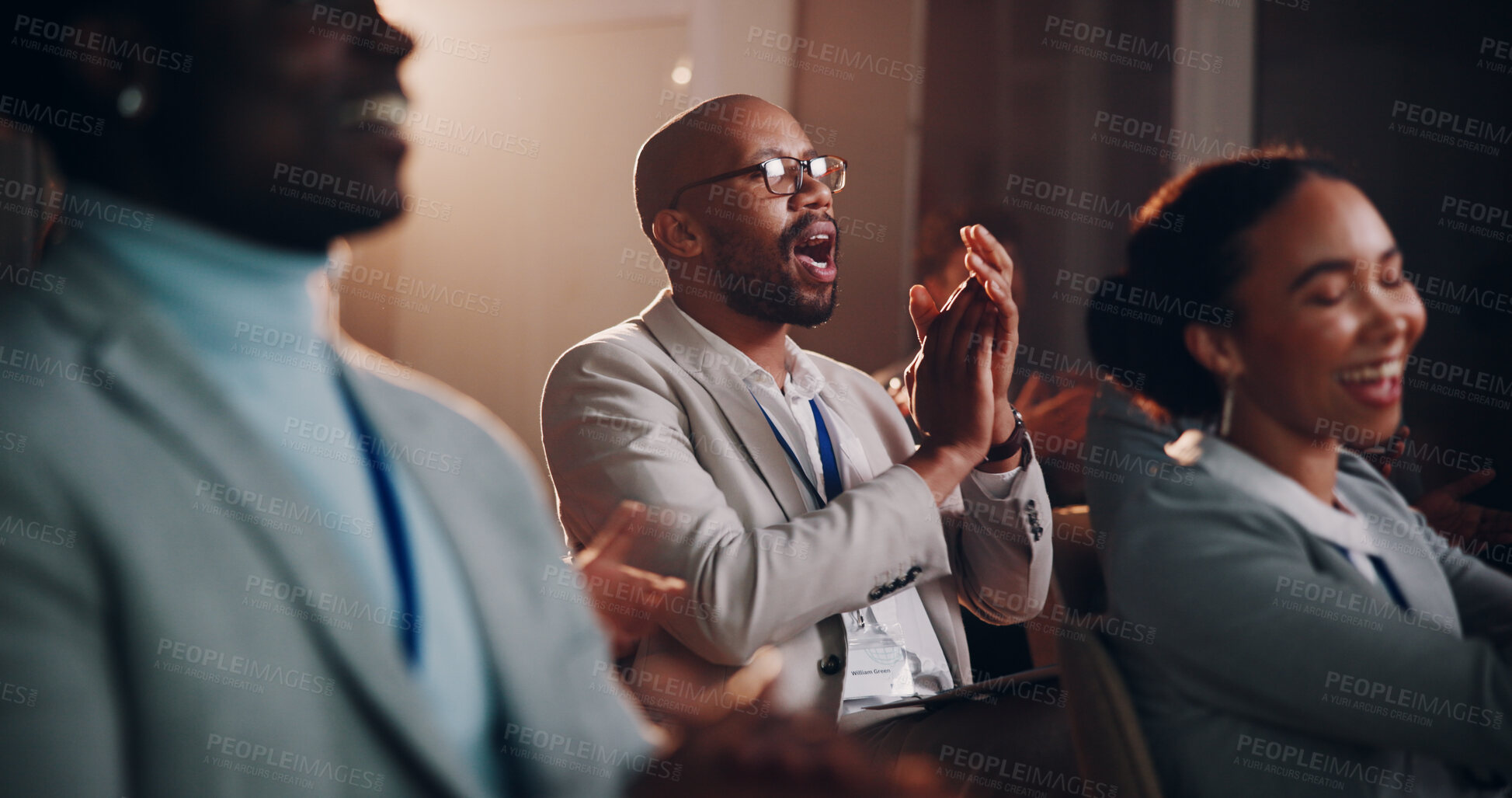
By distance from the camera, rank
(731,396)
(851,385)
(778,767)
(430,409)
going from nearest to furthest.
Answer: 1. (778,767)
2. (430,409)
3. (731,396)
4. (851,385)

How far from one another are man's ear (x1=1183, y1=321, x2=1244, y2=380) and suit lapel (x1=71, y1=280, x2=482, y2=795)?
3.29ft

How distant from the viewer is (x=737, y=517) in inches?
55.2

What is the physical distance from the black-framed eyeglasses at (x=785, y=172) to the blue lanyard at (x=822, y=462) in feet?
1.01

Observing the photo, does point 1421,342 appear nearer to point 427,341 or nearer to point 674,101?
point 674,101

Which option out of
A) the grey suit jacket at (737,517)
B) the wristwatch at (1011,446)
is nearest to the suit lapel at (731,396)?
the grey suit jacket at (737,517)

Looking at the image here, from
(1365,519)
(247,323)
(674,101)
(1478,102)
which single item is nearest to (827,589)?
(1365,519)

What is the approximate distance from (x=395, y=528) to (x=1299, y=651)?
1002 millimetres

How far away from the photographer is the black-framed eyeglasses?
152 centimetres

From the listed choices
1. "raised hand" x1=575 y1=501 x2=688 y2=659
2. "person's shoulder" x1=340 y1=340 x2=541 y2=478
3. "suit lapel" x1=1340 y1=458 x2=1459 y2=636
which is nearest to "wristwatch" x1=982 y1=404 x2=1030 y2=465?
"suit lapel" x1=1340 y1=458 x2=1459 y2=636

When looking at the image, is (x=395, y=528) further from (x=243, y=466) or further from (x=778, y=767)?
(x=778, y=767)

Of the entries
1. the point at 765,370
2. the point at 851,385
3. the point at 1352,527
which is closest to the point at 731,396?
the point at 765,370

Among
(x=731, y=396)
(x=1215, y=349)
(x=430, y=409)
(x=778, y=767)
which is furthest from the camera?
(x=731, y=396)

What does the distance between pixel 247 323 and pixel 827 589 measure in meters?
0.79

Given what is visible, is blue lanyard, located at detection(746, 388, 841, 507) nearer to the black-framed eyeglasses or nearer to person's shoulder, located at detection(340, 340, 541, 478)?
the black-framed eyeglasses
